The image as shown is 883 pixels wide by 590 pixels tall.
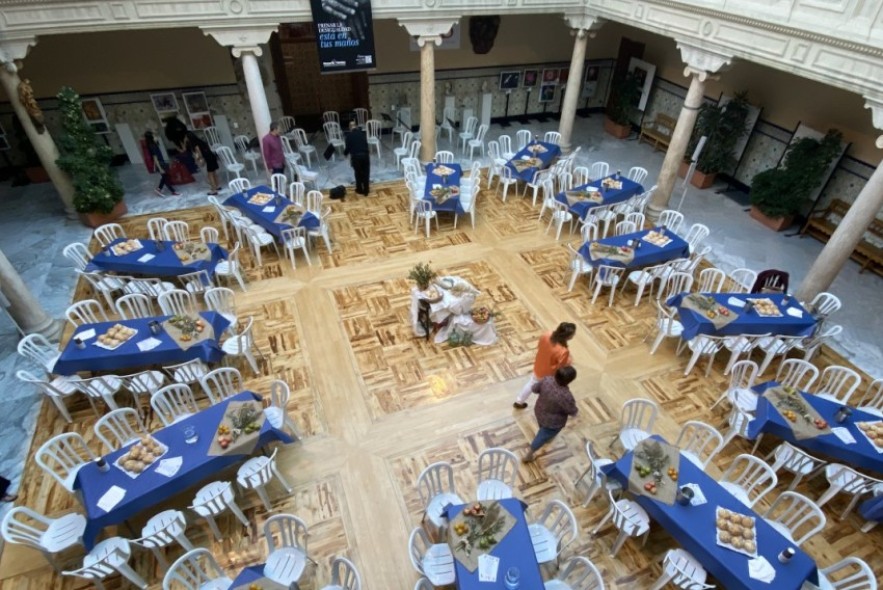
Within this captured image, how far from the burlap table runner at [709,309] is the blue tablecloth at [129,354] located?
6.14 metres

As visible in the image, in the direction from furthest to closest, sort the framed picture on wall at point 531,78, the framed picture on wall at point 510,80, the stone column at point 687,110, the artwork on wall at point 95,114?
the framed picture on wall at point 531,78 < the framed picture on wall at point 510,80 < the artwork on wall at point 95,114 < the stone column at point 687,110

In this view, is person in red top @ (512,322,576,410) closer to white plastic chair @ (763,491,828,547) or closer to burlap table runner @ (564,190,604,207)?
white plastic chair @ (763,491,828,547)

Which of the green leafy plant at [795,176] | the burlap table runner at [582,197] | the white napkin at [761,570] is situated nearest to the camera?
the white napkin at [761,570]

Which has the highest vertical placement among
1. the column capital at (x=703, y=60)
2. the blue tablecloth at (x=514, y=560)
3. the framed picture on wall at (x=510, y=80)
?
the column capital at (x=703, y=60)

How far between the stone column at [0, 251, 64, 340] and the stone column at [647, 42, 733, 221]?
10391 millimetres

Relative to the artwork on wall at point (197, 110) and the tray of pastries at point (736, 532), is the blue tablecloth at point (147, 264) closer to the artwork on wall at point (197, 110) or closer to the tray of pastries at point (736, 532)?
the artwork on wall at point (197, 110)

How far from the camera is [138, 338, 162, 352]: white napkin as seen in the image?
5816 millimetres

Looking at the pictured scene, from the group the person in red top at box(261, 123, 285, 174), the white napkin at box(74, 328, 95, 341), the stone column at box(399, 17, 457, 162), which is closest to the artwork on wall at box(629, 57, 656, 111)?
the stone column at box(399, 17, 457, 162)

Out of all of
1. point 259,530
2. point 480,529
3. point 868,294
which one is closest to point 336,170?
point 259,530

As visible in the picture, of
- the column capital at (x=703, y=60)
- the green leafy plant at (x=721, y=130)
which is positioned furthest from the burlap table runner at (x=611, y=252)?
the green leafy plant at (x=721, y=130)

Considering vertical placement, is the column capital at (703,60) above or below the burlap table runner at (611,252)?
above

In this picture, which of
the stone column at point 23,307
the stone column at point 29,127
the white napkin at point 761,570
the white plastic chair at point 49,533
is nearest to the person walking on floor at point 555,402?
the white napkin at point 761,570

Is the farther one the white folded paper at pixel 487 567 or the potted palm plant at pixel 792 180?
the potted palm plant at pixel 792 180

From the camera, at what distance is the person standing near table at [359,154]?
31.4 ft
